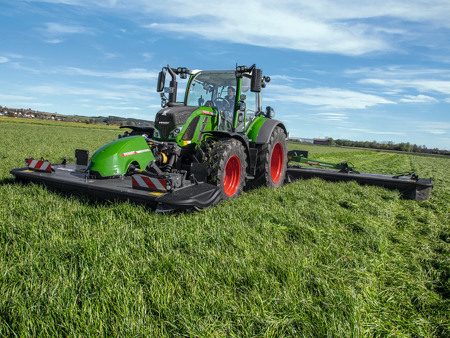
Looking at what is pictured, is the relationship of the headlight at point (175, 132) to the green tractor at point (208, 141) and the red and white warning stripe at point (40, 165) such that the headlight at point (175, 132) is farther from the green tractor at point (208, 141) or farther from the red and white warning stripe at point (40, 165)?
the red and white warning stripe at point (40, 165)

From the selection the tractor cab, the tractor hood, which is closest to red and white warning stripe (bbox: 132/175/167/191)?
the tractor hood

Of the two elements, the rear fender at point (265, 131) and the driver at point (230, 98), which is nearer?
the driver at point (230, 98)

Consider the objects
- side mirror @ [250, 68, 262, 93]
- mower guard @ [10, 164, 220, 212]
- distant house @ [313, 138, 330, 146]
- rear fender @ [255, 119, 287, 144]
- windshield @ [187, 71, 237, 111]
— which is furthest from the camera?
distant house @ [313, 138, 330, 146]

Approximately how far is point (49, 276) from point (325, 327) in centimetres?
191

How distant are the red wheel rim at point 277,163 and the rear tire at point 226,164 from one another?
6.68ft

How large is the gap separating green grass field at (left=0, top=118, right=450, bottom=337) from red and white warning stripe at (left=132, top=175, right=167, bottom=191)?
30 cm

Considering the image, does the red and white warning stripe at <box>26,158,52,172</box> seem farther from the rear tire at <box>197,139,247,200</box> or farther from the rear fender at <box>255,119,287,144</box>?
the rear fender at <box>255,119,287,144</box>

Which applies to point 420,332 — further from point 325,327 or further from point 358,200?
point 358,200

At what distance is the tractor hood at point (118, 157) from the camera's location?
4.35m

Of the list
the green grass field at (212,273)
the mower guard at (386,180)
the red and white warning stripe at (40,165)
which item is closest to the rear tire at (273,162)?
the mower guard at (386,180)

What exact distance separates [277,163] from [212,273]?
5.08m

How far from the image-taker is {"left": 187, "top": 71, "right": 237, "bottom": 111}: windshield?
592 centimetres

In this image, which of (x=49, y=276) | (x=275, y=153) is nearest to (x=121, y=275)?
(x=49, y=276)

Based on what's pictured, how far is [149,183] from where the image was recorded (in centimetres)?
387
